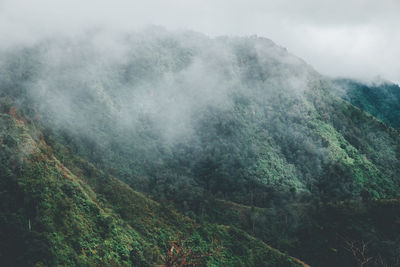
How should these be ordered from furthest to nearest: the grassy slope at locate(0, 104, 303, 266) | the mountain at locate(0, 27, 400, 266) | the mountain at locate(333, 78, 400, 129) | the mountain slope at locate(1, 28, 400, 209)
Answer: the mountain at locate(333, 78, 400, 129) < the mountain slope at locate(1, 28, 400, 209) < the mountain at locate(0, 27, 400, 266) < the grassy slope at locate(0, 104, 303, 266)

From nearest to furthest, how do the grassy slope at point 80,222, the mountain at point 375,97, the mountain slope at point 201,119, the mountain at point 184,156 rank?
the grassy slope at point 80,222 → the mountain at point 184,156 → the mountain slope at point 201,119 → the mountain at point 375,97

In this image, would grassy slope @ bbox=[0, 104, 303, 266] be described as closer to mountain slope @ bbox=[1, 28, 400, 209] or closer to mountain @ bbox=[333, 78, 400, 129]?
mountain slope @ bbox=[1, 28, 400, 209]

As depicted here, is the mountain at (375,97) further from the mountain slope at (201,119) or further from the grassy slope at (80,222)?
the grassy slope at (80,222)

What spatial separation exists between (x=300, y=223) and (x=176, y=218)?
28624mm

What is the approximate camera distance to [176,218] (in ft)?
173

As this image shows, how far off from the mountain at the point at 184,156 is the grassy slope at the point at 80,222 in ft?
0.58

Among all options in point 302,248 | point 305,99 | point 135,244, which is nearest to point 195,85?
point 305,99

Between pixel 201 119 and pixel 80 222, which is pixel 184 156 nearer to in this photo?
pixel 201 119

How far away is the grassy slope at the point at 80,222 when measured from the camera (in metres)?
31.9

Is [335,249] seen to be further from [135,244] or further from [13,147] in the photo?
[13,147]

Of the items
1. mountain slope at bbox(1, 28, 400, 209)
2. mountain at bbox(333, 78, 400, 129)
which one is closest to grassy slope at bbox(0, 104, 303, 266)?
mountain slope at bbox(1, 28, 400, 209)

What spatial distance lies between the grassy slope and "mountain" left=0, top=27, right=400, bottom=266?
175mm

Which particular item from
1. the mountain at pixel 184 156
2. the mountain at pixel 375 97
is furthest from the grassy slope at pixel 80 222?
the mountain at pixel 375 97

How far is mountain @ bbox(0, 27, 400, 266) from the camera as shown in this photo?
126 feet
